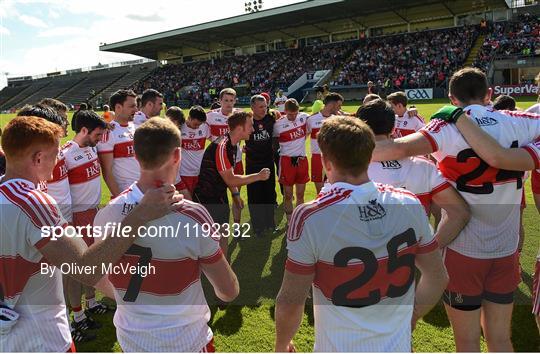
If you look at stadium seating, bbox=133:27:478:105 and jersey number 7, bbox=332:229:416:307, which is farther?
Answer: stadium seating, bbox=133:27:478:105

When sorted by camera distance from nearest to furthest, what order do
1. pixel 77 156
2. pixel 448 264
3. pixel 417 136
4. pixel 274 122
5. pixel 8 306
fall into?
pixel 8 306, pixel 417 136, pixel 448 264, pixel 77 156, pixel 274 122

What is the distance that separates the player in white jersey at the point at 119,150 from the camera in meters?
5.19

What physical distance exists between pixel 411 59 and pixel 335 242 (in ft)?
130

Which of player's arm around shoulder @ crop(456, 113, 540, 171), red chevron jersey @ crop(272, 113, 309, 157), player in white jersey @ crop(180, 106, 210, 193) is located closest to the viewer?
player's arm around shoulder @ crop(456, 113, 540, 171)

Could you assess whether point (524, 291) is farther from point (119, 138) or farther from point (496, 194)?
point (119, 138)

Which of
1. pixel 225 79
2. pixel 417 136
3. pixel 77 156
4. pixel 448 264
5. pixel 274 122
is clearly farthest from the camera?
pixel 225 79

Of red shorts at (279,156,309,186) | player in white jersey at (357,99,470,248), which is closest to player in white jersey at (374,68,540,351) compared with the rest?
player in white jersey at (357,99,470,248)

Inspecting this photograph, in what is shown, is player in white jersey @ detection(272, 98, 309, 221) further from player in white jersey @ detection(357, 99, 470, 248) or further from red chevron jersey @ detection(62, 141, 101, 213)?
player in white jersey @ detection(357, 99, 470, 248)

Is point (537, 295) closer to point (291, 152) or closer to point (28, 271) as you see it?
point (28, 271)

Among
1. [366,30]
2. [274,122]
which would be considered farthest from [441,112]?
[366,30]

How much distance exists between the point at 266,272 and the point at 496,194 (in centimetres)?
327

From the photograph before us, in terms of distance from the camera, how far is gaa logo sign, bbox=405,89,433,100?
31.1 m

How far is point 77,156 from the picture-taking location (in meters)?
4.57

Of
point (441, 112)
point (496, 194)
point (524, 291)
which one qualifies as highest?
point (441, 112)
